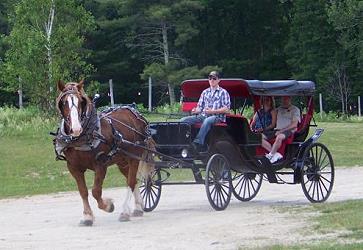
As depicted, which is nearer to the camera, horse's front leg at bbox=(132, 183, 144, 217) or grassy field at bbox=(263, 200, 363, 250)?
grassy field at bbox=(263, 200, 363, 250)

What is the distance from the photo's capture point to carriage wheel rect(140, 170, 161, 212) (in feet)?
51.8

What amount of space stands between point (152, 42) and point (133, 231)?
157 ft

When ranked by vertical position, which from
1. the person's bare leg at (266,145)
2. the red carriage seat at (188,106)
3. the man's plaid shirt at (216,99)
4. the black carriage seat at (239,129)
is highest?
the man's plaid shirt at (216,99)

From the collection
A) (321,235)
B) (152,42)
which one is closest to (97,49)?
(152,42)

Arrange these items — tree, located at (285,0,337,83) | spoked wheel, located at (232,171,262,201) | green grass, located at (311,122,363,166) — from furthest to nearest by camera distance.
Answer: tree, located at (285,0,337,83)
green grass, located at (311,122,363,166)
spoked wheel, located at (232,171,262,201)

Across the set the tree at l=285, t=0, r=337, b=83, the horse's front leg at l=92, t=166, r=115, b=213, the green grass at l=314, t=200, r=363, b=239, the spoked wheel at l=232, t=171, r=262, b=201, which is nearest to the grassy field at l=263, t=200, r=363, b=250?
the green grass at l=314, t=200, r=363, b=239

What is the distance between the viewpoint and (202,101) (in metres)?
15.9

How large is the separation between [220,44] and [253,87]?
5036 cm

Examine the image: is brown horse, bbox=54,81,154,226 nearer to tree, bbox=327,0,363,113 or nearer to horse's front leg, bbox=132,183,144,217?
horse's front leg, bbox=132,183,144,217

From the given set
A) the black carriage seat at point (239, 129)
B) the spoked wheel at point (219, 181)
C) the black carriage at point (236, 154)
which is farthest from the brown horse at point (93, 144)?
the black carriage seat at point (239, 129)

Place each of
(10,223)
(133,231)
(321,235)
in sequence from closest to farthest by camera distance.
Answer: (321,235)
(133,231)
(10,223)

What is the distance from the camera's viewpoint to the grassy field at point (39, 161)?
21828 mm

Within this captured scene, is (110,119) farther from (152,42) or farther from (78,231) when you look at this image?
(152,42)

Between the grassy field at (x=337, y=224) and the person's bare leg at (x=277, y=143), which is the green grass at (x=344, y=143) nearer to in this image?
the person's bare leg at (x=277, y=143)
